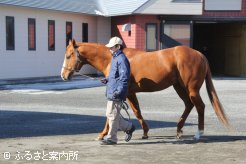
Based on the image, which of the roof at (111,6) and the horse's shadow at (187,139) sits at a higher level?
the roof at (111,6)

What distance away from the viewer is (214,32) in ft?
122

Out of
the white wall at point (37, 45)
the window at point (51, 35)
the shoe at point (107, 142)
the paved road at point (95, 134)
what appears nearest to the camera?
the paved road at point (95, 134)

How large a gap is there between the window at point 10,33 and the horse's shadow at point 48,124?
11.5m

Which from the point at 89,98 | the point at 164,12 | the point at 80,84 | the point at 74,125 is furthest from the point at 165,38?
the point at 74,125

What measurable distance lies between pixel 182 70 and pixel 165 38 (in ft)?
63.6

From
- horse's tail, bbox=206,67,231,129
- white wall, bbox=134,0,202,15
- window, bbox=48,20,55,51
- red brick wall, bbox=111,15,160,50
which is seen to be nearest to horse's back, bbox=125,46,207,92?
horse's tail, bbox=206,67,231,129

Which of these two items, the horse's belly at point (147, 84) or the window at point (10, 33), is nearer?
the horse's belly at point (147, 84)

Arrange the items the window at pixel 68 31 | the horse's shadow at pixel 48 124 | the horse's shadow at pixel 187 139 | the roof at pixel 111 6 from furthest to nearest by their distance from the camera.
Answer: the window at pixel 68 31 → the roof at pixel 111 6 → the horse's shadow at pixel 48 124 → the horse's shadow at pixel 187 139

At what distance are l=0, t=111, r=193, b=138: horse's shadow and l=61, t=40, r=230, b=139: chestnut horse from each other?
1419mm

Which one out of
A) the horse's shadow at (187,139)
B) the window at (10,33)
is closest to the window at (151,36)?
the window at (10,33)

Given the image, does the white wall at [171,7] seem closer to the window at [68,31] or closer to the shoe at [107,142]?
the window at [68,31]

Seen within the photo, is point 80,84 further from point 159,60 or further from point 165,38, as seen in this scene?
point 159,60

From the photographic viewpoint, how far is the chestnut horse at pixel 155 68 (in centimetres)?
978

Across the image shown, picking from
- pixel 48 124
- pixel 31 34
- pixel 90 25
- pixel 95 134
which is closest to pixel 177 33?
pixel 90 25
